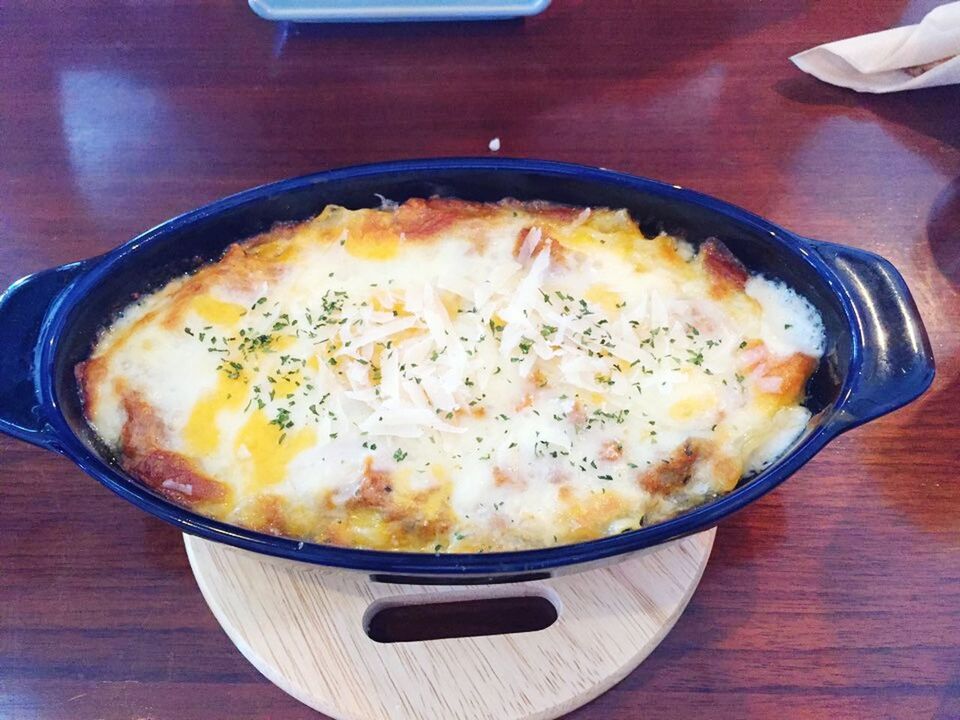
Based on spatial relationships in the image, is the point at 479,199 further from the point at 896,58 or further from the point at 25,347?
the point at 896,58

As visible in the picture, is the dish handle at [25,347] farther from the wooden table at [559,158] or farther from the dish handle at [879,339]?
the dish handle at [879,339]

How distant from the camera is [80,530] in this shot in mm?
1249

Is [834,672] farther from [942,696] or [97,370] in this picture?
[97,370]

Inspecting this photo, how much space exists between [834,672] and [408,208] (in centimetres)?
91

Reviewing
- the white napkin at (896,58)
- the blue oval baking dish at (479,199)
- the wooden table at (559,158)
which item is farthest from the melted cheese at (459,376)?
the white napkin at (896,58)

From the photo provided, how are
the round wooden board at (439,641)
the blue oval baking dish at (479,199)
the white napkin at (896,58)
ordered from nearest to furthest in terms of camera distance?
the blue oval baking dish at (479,199) < the round wooden board at (439,641) < the white napkin at (896,58)

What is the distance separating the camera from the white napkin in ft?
5.67

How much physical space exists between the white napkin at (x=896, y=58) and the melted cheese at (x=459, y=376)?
815mm

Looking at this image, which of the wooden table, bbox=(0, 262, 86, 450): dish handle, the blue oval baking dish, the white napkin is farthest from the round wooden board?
the white napkin

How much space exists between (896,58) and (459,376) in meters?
1.27

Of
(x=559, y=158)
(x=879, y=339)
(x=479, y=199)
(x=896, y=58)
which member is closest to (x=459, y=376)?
(x=479, y=199)

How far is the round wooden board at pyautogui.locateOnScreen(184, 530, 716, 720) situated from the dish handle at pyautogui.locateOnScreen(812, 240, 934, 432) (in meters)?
0.30

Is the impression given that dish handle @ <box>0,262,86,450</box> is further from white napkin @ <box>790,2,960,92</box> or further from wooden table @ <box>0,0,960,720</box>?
white napkin @ <box>790,2,960,92</box>

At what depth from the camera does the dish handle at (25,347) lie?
1022mm
